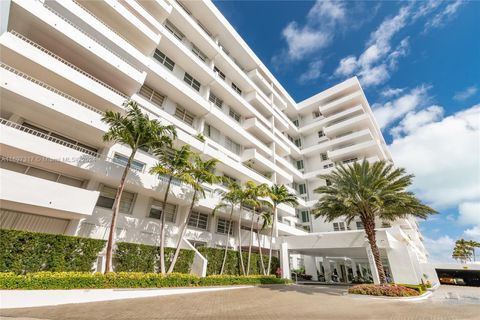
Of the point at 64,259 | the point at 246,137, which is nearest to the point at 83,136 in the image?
the point at 64,259

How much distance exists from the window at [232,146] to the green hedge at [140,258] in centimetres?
1609

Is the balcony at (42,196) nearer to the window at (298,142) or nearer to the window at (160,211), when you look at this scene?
the window at (160,211)

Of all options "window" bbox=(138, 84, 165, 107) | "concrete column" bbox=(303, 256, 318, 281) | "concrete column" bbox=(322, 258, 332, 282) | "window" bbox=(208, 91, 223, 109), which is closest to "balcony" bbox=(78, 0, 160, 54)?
"window" bbox=(138, 84, 165, 107)

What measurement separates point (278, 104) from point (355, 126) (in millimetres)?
14943

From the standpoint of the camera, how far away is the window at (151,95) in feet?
77.6

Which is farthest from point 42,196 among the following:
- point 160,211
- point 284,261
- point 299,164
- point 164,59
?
point 299,164

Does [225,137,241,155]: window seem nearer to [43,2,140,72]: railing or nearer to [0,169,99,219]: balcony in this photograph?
[43,2,140,72]: railing

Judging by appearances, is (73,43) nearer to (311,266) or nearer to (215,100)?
(215,100)

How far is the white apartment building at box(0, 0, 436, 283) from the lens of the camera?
14320 mm

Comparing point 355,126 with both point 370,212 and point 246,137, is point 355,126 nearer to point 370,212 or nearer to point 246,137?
point 246,137

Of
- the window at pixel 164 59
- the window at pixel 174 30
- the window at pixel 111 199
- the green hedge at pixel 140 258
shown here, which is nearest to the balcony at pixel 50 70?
the window at pixel 111 199

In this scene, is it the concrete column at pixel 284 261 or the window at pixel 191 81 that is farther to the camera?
the window at pixel 191 81

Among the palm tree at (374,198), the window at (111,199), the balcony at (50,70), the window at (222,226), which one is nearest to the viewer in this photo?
the balcony at (50,70)

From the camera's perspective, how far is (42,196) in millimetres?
13258
